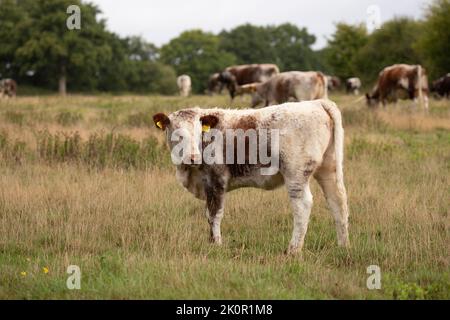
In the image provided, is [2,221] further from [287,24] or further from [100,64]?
[287,24]

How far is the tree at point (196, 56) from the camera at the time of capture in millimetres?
72875

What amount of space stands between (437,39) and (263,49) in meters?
51.2

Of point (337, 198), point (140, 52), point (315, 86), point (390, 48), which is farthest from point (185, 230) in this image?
point (140, 52)

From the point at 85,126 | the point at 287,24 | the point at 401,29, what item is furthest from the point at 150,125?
the point at 287,24

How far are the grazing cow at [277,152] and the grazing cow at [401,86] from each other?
1462cm

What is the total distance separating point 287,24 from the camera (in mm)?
95375

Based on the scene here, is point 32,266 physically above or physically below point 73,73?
below

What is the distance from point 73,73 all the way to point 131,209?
47.5 meters

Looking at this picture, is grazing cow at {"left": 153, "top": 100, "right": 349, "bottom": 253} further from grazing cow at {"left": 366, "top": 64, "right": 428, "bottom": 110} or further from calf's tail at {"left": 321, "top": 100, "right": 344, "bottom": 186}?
grazing cow at {"left": 366, "top": 64, "right": 428, "bottom": 110}

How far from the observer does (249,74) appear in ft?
97.9

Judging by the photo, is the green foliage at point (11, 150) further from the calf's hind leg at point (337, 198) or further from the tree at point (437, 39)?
the tree at point (437, 39)

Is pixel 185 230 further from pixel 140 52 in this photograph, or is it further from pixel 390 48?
pixel 140 52

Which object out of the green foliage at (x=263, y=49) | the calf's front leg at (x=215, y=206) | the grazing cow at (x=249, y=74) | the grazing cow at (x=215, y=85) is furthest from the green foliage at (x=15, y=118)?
the green foliage at (x=263, y=49)

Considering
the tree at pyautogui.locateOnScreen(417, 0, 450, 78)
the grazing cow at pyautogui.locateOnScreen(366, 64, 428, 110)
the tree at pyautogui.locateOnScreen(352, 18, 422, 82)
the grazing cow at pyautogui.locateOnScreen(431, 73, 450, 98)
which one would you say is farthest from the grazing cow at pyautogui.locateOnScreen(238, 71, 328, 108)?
the tree at pyautogui.locateOnScreen(352, 18, 422, 82)
